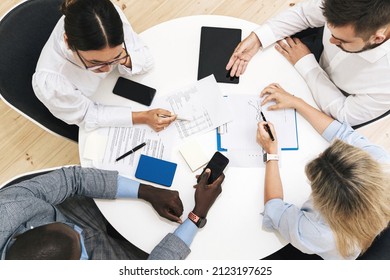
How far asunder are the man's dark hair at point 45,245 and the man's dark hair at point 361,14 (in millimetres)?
1046

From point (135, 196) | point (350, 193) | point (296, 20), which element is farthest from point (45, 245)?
point (296, 20)

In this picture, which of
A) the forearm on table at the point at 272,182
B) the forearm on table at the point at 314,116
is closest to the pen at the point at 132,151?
the forearm on table at the point at 272,182

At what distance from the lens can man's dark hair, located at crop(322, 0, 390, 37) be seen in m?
1.14

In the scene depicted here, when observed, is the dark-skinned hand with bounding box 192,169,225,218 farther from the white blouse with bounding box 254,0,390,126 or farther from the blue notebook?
the white blouse with bounding box 254,0,390,126

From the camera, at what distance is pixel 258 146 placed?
1.38 m

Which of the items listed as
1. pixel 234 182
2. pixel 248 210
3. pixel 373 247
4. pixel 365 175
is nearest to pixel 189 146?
pixel 234 182

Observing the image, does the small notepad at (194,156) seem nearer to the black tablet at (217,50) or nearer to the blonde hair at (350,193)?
the black tablet at (217,50)

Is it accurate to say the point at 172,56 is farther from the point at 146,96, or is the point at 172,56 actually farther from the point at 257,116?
the point at 257,116

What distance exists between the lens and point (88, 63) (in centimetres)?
127

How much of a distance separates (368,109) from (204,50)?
650 millimetres

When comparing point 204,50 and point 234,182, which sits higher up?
point 204,50

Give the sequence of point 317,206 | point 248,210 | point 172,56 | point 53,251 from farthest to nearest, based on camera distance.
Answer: point 172,56
point 248,210
point 317,206
point 53,251

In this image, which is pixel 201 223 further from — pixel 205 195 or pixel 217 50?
pixel 217 50

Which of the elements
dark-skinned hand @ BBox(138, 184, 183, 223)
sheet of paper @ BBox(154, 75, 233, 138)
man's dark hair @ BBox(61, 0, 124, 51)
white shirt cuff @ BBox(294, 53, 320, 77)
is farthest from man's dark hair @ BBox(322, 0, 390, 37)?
dark-skinned hand @ BBox(138, 184, 183, 223)
